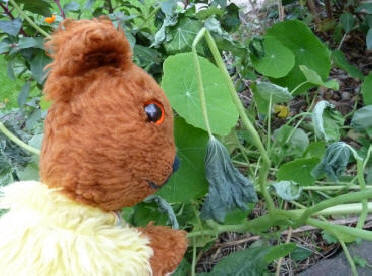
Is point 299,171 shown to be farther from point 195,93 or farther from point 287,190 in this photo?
point 195,93

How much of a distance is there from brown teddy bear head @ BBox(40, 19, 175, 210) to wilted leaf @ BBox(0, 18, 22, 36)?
496mm

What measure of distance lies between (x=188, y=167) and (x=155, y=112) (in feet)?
1.06

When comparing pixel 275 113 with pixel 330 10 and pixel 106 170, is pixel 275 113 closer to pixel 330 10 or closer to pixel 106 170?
pixel 330 10

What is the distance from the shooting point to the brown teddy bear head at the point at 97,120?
60 cm

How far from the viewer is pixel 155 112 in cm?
64

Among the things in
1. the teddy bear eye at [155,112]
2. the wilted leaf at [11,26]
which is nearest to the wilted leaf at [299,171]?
the teddy bear eye at [155,112]

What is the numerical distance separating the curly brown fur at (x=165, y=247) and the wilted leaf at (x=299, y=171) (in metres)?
0.38

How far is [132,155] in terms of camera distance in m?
0.61

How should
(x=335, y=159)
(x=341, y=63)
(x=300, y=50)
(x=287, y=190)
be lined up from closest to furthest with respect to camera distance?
(x=335, y=159)
(x=287, y=190)
(x=300, y=50)
(x=341, y=63)

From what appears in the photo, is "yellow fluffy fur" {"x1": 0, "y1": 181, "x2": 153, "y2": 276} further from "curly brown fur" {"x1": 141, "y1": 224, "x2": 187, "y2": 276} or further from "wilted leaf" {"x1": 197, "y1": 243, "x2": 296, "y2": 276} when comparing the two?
"wilted leaf" {"x1": 197, "y1": 243, "x2": 296, "y2": 276}

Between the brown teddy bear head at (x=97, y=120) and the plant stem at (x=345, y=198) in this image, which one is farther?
the plant stem at (x=345, y=198)

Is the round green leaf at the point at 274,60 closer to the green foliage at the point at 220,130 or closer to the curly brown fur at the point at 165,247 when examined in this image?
the green foliage at the point at 220,130

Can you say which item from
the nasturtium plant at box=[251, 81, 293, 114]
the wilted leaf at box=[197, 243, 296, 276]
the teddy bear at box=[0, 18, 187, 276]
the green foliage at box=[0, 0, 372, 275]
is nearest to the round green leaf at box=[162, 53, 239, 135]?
the green foliage at box=[0, 0, 372, 275]

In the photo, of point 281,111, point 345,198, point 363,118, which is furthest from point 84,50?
point 281,111
